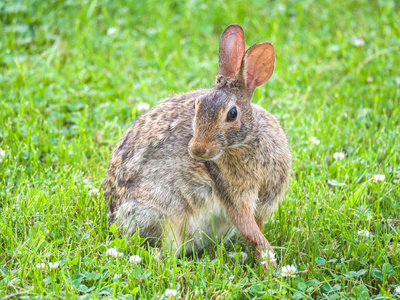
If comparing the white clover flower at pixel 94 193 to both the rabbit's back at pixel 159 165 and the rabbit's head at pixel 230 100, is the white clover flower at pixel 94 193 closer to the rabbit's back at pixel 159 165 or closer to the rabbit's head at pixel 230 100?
the rabbit's back at pixel 159 165

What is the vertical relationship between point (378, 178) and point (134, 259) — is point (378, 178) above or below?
above

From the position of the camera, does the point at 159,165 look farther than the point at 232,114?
Yes

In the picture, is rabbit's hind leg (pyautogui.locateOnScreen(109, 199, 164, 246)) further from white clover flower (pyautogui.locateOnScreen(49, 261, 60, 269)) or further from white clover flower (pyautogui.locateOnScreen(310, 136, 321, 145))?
white clover flower (pyautogui.locateOnScreen(310, 136, 321, 145))

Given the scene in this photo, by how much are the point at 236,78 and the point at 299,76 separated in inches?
117

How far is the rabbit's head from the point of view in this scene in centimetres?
364

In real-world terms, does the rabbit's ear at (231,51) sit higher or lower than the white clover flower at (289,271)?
higher

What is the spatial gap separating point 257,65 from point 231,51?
21 cm

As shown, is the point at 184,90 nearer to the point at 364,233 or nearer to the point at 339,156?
the point at 339,156

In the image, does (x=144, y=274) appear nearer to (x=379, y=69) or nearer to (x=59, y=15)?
(x=379, y=69)

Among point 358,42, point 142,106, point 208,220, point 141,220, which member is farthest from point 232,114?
point 358,42

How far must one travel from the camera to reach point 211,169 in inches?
158

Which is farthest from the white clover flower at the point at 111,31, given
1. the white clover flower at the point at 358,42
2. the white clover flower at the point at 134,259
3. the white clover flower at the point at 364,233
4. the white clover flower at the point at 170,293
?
the white clover flower at the point at 170,293

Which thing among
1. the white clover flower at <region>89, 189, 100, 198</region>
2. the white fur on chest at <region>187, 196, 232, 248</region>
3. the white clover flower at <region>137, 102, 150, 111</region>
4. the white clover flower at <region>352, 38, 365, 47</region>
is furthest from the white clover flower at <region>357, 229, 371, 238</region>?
the white clover flower at <region>352, 38, 365, 47</region>

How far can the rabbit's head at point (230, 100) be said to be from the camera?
3.64 meters
